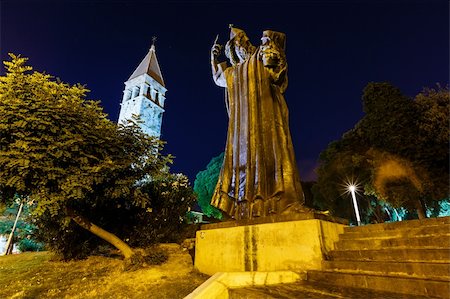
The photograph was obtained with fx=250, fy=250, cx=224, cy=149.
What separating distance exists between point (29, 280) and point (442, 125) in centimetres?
1934

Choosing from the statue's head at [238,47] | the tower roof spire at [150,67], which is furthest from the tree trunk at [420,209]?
the tower roof spire at [150,67]

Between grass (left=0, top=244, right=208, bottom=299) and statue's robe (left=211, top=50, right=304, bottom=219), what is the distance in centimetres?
148

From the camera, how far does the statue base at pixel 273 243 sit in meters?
3.56

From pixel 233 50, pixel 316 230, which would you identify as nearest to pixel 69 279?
pixel 316 230

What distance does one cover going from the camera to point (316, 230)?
11.8 feet

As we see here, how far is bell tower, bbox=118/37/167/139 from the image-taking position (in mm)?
52281

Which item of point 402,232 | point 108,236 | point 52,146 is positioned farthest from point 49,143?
point 402,232

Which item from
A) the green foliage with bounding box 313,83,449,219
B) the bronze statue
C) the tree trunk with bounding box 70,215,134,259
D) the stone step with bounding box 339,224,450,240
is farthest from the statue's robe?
the green foliage with bounding box 313,83,449,219

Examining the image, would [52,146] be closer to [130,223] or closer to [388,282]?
[130,223]

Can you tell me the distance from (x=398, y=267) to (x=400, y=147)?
15.9 meters

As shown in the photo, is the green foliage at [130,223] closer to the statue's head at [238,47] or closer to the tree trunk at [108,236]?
the tree trunk at [108,236]

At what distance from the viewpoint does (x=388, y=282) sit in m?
2.74

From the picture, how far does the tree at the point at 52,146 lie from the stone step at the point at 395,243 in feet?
15.2

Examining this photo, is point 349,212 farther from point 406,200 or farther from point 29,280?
point 29,280
